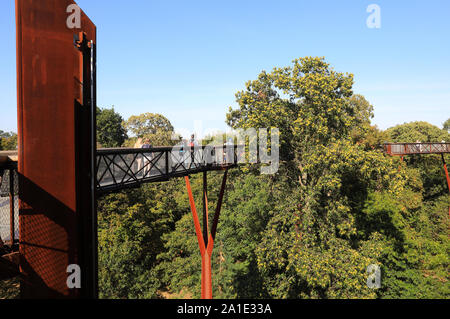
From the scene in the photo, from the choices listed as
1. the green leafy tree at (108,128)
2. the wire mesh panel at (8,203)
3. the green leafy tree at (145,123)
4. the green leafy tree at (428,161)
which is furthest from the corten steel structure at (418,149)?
the green leafy tree at (108,128)

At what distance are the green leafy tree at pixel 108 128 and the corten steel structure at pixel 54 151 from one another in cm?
3859

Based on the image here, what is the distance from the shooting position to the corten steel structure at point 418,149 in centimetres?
2116

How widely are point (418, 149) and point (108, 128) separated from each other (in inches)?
1662

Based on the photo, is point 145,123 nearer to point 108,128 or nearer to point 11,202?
point 108,128

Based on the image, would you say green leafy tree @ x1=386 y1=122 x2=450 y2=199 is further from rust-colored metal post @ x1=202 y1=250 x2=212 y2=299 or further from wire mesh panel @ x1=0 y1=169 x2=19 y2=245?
wire mesh panel @ x1=0 y1=169 x2=19 y2=245

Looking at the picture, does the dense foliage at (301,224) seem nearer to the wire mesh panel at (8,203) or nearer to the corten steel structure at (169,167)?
the corten steel structure at (169,167)

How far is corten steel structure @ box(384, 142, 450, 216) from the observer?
833 inches

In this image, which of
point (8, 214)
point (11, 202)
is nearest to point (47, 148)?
point (11, 202)

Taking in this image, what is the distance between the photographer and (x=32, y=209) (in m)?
2.77

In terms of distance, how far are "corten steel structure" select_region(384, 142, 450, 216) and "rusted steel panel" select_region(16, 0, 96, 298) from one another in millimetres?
24515
